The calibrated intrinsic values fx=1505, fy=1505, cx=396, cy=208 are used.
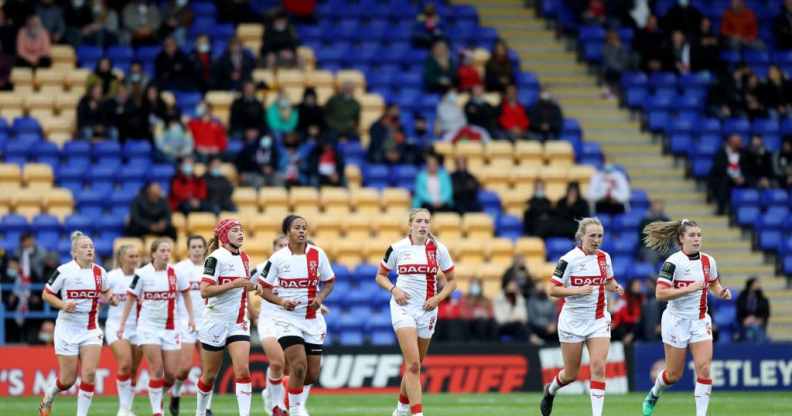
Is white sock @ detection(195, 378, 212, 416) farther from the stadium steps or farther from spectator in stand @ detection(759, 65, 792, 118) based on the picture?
spectator in stand @ detection(759, 65, 792, 118)

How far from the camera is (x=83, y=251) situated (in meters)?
17.3

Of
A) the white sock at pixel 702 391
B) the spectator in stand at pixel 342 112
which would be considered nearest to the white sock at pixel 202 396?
the white sock at pixel 702 391

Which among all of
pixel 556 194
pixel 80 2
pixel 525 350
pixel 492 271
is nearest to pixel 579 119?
pixel 556 194

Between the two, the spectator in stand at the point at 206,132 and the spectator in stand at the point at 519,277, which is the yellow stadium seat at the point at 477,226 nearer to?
the spectator in stand at the point at 519,277

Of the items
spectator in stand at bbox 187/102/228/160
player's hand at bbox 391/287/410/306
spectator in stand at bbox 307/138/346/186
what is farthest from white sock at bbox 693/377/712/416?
spectator in stand at bbox 187/102/228/160

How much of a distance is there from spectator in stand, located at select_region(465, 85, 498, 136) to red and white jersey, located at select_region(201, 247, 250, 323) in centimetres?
1364

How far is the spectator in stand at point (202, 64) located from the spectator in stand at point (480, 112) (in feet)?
16.6

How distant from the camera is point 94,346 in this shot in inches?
684

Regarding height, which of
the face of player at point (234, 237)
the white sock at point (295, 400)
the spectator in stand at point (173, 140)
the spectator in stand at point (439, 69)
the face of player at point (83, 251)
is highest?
the spectator in stand at point (439, 69)

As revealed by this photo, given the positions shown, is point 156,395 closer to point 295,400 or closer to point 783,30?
point 295,400

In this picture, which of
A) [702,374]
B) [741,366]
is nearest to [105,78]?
[741,366]

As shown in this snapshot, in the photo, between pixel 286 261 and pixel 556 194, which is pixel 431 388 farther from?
pixel 286 261

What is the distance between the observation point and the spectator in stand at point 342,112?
28844 millimetres

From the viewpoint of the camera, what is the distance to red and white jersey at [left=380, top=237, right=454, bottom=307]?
16.6 meters
